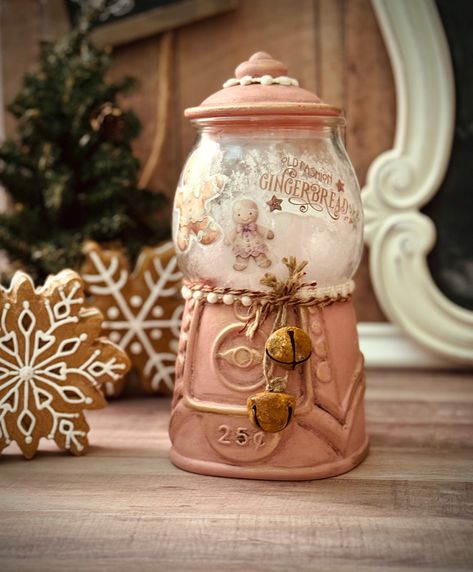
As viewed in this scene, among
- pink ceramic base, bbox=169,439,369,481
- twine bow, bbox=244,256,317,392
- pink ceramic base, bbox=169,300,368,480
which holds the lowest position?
pink ceramic base, bbox=169,439,369,481

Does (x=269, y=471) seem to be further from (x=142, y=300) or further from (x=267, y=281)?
(x=142, y=300)

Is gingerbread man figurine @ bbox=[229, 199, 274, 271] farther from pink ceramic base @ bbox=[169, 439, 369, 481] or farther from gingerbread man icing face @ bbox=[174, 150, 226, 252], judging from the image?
pink ceramic base @ bbox=[169, 439, 369, 481]

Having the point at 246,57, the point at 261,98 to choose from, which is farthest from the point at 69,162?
the point at 261,98

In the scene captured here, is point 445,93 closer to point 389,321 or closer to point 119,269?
point 389,321

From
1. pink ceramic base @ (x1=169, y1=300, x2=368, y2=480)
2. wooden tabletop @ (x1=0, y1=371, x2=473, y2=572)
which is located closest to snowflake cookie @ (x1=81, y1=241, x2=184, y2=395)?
wooden tabletop @ (x1=0, y1=371, x2=473, y2=572)

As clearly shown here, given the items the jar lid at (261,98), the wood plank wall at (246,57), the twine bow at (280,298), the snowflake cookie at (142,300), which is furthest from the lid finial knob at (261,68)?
the wood plank wall at (246,57)

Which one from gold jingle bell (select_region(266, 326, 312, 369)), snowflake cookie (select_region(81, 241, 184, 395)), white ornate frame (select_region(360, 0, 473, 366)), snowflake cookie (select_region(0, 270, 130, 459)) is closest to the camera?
gold jingle bell (select_region(266, 326, 312, 369))

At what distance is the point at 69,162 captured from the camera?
1330 millimetres

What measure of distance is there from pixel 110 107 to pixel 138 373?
408 millimetres

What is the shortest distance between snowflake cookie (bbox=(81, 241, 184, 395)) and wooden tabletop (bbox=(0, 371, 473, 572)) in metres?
0.16

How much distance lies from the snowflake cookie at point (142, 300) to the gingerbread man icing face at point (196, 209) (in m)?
0.27

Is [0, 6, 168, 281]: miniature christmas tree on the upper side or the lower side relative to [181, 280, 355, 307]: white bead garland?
upper

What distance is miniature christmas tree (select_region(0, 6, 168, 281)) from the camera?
4.25ft

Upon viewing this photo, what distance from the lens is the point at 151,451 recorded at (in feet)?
3.56
